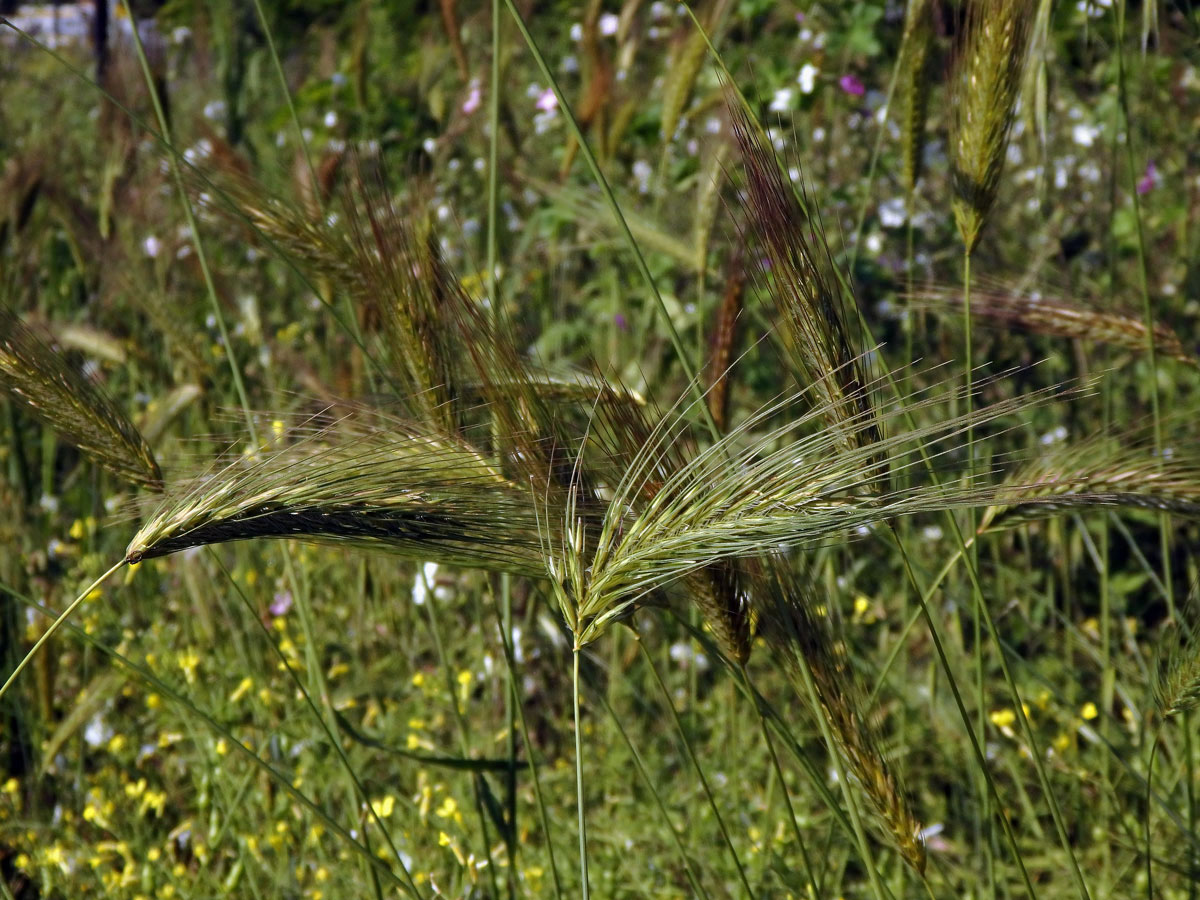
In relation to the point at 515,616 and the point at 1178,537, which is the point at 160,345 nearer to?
the point at 515,616

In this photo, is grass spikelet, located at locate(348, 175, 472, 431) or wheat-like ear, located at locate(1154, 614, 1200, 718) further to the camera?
grass spikelet, located at locate(348, 175, 472, 431)

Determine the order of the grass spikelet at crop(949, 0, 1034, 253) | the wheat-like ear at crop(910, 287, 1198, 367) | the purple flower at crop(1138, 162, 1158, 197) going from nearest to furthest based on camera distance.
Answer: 1. the grass spikelet at crop(949, 0, 1034, 253)
2. the wheat-like ear at crop(910, 287, 1198, 367)
3. the purple flower at crop(1138, 162, 1158, 197)

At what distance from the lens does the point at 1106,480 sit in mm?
1014

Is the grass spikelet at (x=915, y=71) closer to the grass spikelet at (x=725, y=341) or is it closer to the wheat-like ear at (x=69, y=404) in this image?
the grass spikelet at (x=725, y=341)

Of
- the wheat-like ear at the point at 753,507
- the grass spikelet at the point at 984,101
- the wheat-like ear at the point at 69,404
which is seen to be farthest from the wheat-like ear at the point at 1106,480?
the wheat-like ear at the point at 69,404

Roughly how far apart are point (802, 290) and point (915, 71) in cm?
67

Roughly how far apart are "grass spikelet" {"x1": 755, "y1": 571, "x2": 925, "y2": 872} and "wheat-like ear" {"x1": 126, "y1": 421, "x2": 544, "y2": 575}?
0.23m

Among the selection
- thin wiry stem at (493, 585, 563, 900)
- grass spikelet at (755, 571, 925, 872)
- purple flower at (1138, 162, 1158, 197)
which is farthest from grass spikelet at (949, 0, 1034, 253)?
purple flower at (1138, 162, 1158, 197)

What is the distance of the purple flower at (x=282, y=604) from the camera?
2.44 metres

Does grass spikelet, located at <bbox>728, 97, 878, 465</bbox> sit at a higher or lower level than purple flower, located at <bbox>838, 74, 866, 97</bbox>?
lower

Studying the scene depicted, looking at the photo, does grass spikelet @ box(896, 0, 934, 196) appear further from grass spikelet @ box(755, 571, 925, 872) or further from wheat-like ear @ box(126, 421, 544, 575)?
wheat-like ear @ box(126, 421, 544, 575)

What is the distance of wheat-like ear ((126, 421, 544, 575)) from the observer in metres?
0.92

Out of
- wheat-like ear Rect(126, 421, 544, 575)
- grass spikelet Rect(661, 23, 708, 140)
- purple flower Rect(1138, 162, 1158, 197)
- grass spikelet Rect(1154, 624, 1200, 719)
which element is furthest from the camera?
purple flower Rect(1138, 162, 1158, 197)

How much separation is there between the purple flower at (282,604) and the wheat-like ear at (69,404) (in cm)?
120
